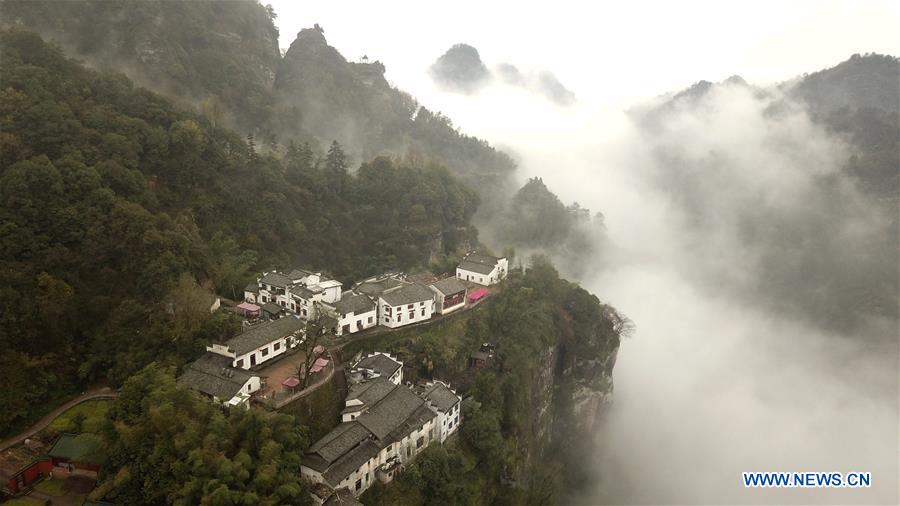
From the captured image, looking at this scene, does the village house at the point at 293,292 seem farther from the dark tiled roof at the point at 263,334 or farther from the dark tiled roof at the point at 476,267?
the dark tiled roof at the point at 476,267

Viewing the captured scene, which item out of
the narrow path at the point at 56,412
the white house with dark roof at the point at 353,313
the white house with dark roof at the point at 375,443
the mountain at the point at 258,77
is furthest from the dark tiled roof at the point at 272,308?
the mountain at the point at 258,77

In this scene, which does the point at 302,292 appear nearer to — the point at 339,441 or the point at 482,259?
the point at 339,441

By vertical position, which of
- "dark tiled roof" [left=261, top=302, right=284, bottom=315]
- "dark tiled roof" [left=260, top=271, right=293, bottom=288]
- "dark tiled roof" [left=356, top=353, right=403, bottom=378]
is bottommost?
"dark tiled roof" [left=356, top=353, right=403, bottom=378]

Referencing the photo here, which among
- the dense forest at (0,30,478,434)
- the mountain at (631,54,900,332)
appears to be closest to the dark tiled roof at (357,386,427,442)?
the dense forest at (0,30,478,434)

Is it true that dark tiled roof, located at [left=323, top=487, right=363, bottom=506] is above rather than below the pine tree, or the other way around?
below

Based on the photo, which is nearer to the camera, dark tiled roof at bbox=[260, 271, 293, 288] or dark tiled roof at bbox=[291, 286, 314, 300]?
dark tiled roof at bbox=[291, 286, 314, 300]

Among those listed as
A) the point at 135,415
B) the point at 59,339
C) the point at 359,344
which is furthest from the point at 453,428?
the point at 59,339

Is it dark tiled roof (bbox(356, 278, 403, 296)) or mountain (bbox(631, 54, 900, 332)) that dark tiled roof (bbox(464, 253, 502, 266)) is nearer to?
dark tiled roof (bbox(356, 278, 403, 296))
